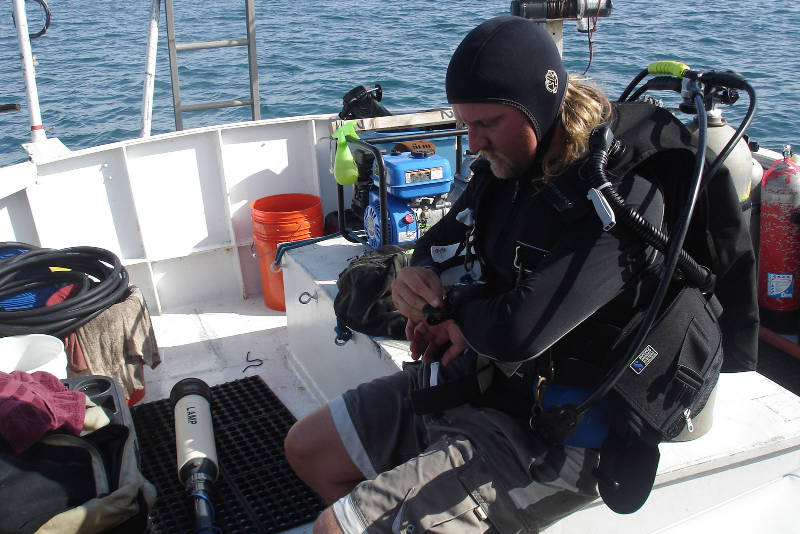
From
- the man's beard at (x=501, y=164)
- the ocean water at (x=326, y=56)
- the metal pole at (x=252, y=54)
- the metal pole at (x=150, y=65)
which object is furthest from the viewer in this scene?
the ocean water at (x=326, y=56)

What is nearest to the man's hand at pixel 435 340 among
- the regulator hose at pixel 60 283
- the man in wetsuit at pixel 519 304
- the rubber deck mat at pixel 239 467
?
the man in wetsuit at pixel 519 304

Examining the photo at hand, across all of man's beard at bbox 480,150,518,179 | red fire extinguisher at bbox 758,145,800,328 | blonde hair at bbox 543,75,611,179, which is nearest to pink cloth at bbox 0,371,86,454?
man's beard at bbox 480,150,518,179

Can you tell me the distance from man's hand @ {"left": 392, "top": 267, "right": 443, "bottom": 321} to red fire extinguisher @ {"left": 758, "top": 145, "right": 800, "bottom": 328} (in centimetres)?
255

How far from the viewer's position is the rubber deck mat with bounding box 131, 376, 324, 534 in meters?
2.68

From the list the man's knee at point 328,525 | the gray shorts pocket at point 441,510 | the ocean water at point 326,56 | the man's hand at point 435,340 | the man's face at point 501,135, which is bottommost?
the ocean water at point 326,56

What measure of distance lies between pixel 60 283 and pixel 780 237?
3861mm

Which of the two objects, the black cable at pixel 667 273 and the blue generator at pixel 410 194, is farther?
the blue generator at pixel 410 194

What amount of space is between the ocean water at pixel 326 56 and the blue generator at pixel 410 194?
5.59 m

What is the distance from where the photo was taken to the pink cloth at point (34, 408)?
2.19m

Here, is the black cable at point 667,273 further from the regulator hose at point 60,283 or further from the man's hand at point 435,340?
the regulator hose at point 60,283

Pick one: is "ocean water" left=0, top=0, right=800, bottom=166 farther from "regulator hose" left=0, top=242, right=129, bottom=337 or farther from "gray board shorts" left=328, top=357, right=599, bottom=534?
"gray board shorts" left=328, top=357, right=599, bottom=534

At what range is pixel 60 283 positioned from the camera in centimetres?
361

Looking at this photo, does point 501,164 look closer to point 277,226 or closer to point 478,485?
point 478,485

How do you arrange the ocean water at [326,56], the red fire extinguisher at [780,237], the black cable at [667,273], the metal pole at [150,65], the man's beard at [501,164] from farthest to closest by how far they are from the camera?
the ocean water at [326,56], the metal pole at [150,65], the red fire extinguisher at [780,237], the man's beard at [501,164], the black cable at [667,273]
